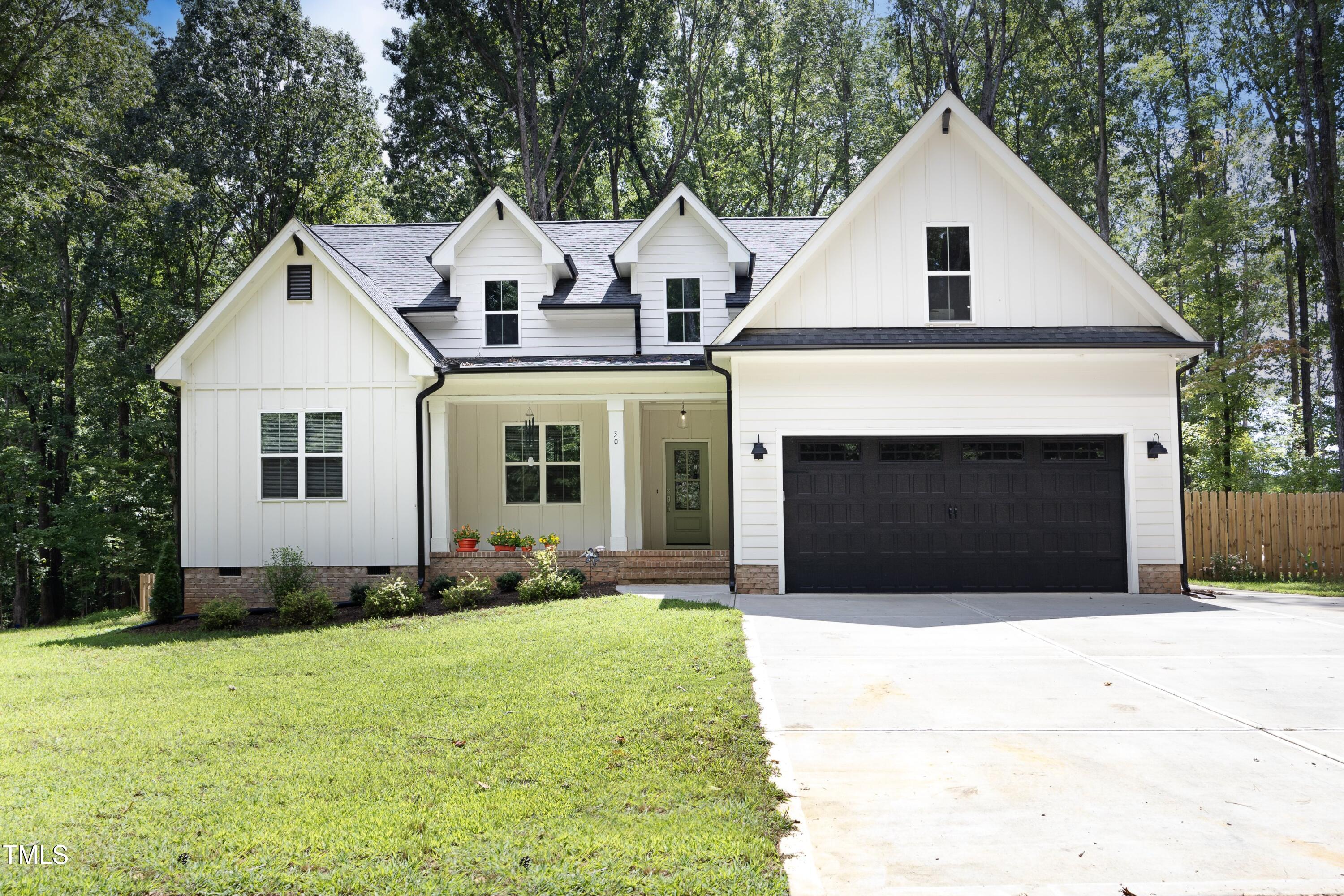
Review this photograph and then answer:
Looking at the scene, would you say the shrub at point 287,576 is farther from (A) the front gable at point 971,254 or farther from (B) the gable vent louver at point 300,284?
(A) the front gable at point 971,254

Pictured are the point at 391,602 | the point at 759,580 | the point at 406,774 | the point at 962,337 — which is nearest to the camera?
the point at 406,774

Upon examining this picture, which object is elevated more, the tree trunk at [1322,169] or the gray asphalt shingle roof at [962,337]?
the tree trunk at [1322,169]

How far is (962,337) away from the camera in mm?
12570

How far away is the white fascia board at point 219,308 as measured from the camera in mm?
13320

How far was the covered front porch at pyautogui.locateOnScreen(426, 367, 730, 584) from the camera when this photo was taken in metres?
14.1

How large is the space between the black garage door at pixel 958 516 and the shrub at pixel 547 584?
10.7ft

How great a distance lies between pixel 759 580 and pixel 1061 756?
773 cm

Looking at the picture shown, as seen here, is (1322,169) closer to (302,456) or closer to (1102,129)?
(1102,129)

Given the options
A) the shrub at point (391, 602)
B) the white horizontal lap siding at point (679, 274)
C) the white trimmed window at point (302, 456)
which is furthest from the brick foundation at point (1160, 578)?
the white trimmed window at point (302, 456)

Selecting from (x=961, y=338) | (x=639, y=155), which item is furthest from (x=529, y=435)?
(x=639, y=155)

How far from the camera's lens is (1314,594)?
1407cm

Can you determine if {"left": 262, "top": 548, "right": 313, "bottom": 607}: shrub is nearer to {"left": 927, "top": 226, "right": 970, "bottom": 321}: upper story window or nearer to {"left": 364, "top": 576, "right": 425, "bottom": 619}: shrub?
{"left": 364, "top": 576, "right": 425, "bottom": 619}: shrub

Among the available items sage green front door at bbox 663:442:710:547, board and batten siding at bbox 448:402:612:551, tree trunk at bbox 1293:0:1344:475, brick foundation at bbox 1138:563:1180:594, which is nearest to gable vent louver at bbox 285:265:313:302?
board and batten siding at bbox 448:402:612:551

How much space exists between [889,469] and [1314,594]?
7.75 meters
